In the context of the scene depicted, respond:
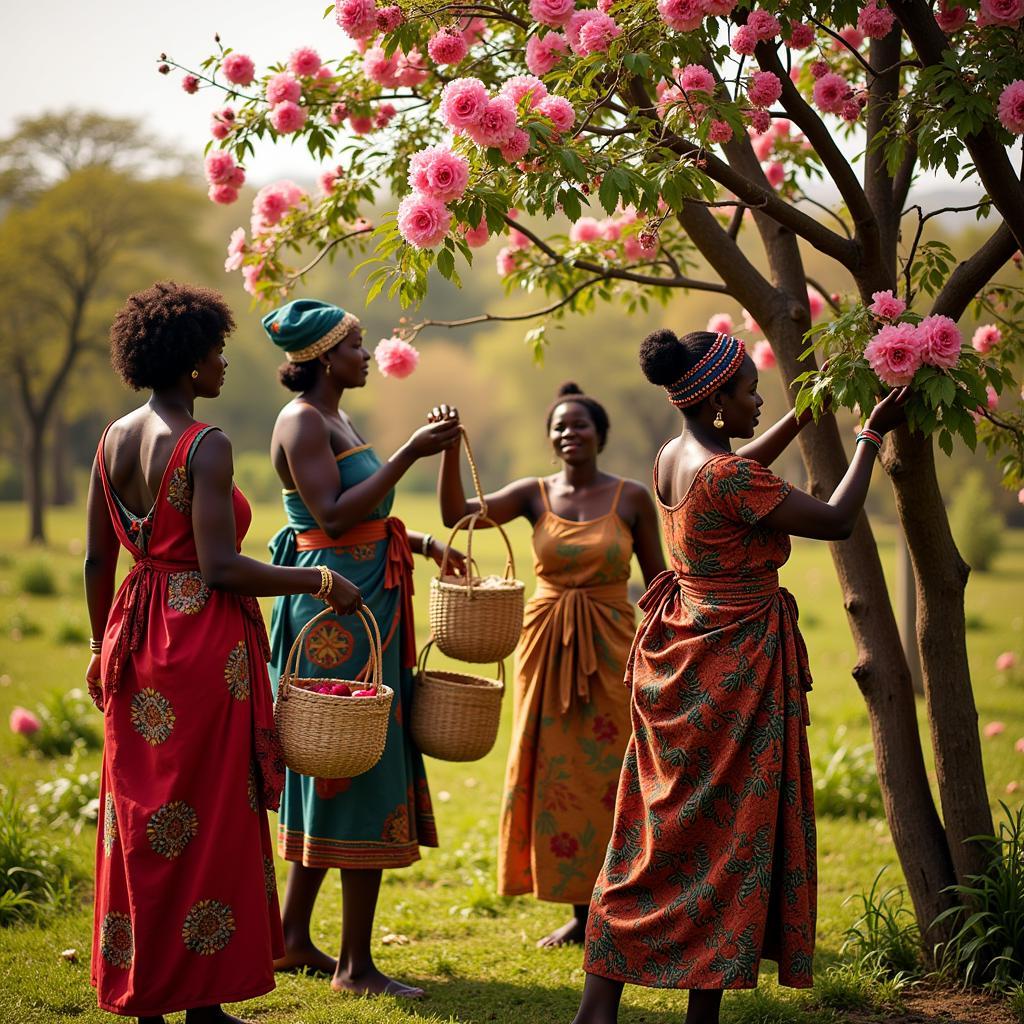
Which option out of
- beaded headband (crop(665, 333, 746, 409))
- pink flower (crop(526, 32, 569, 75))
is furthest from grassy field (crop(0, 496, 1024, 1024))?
pink flower (crop(526, 32, 569, 75))

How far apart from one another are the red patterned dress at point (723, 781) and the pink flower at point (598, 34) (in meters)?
1.41

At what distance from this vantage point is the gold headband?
15.4ft

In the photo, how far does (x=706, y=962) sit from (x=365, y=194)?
3.65 metres

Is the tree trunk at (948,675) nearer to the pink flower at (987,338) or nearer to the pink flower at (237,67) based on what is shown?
the pink flower at (987,338)

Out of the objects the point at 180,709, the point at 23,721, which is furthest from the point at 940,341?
the point at 23,721

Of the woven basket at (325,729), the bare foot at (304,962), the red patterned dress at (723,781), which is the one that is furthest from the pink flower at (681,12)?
the bare foot at (304,962)

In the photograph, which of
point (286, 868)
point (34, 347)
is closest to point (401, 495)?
point (34, 347)

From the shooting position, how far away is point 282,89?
5.23 m

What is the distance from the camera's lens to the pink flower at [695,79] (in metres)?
4.11

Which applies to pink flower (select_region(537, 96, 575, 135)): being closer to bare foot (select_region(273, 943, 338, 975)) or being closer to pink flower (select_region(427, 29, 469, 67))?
pink flower (select_region(427, 29, 469, 67))

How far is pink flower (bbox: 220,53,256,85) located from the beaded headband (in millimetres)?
2728

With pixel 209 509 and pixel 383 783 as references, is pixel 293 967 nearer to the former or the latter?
pixel 383 783

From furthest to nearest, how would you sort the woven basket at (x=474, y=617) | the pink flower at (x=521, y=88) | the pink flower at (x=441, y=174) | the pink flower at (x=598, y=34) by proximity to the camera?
the woven basket at (x=474, y=617) → the pink flower at (x=598, y=34) → the pink flower at (x=521, y=88) → the pink flower at (x=441, y=174)

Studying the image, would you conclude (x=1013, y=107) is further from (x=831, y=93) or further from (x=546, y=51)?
(x=546, y=51)
